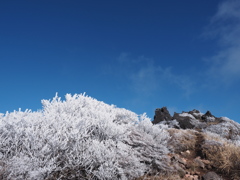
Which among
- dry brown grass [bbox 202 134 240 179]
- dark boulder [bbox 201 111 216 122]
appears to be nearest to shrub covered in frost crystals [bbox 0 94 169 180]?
dry brown grass [bbox 202 134 240 179]

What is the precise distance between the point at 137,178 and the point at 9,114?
168 inches

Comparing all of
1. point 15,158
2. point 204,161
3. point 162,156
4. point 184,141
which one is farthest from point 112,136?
point 184,141

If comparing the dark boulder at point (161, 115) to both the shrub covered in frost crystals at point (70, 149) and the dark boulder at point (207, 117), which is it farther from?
the shrub covered in frost crystals at point (70, 149)

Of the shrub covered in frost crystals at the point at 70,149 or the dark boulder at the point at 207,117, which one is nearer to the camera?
the shrub covered in frost crystals at the point at 70,149

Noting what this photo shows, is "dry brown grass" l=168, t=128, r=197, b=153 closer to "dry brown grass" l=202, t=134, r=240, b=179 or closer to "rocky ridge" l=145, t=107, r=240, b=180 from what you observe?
"rocky ridge" l=145, t=107, r=240, b=180

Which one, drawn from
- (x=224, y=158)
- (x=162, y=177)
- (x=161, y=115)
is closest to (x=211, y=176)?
(x=224, y=158)

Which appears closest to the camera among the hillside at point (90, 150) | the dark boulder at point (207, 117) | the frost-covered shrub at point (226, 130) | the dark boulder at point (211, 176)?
the hillside at point (90, 150)

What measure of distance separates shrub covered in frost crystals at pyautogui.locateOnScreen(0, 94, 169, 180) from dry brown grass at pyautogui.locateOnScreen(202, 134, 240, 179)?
2011 millimetres

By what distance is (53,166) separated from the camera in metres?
5.50

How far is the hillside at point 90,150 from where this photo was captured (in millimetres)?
5762

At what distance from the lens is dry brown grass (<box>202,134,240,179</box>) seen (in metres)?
7.79

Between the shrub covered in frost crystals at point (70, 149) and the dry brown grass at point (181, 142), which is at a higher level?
the dry brown grass at point (181, 142)

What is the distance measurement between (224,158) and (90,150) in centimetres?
492

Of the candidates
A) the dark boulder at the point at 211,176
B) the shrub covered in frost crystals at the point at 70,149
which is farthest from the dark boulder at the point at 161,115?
the dark boulder at the point at 211,176
